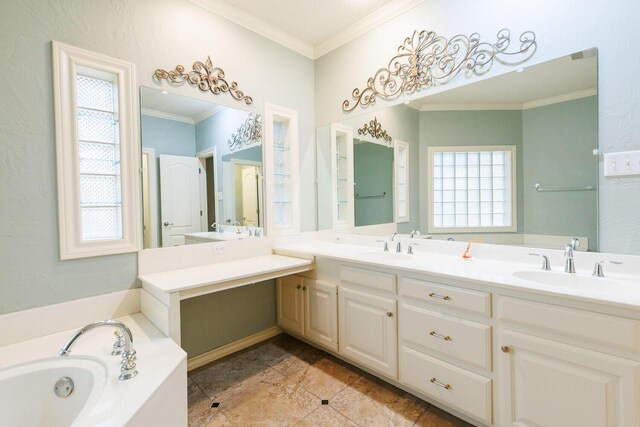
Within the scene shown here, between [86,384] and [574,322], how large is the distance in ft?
6.80

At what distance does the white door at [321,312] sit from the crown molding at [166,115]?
1.54 m

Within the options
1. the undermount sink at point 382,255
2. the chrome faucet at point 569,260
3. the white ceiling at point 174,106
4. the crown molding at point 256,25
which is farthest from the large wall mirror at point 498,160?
the white ceiling at point 174,106

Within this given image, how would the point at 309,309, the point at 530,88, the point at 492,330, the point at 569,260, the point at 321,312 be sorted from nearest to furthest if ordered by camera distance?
the point at 492,330 < the point at 569,260 < the point at 530,88 < the point at 321,312 < the point at 309,309

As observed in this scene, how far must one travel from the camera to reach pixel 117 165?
1825 mm

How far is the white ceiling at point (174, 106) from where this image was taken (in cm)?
194

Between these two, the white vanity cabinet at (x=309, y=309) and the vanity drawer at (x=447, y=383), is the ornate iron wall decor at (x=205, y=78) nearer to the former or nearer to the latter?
the white vanity cabinet at (x=309, y=309)

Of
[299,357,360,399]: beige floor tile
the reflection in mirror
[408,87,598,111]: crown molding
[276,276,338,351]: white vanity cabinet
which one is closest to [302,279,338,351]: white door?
[276,276,338,351]: white vanity cabinet

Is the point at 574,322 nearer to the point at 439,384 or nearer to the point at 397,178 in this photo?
the point at 439,384

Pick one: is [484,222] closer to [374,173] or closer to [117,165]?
[374,173]

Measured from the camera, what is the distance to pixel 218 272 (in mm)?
1982

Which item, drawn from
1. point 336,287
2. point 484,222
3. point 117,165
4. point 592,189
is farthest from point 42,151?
point 592,189

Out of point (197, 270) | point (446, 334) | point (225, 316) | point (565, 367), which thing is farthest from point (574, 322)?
point (225, 316)

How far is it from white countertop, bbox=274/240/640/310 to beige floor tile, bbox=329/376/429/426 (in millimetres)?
A: 840

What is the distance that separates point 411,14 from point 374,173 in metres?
1.26
